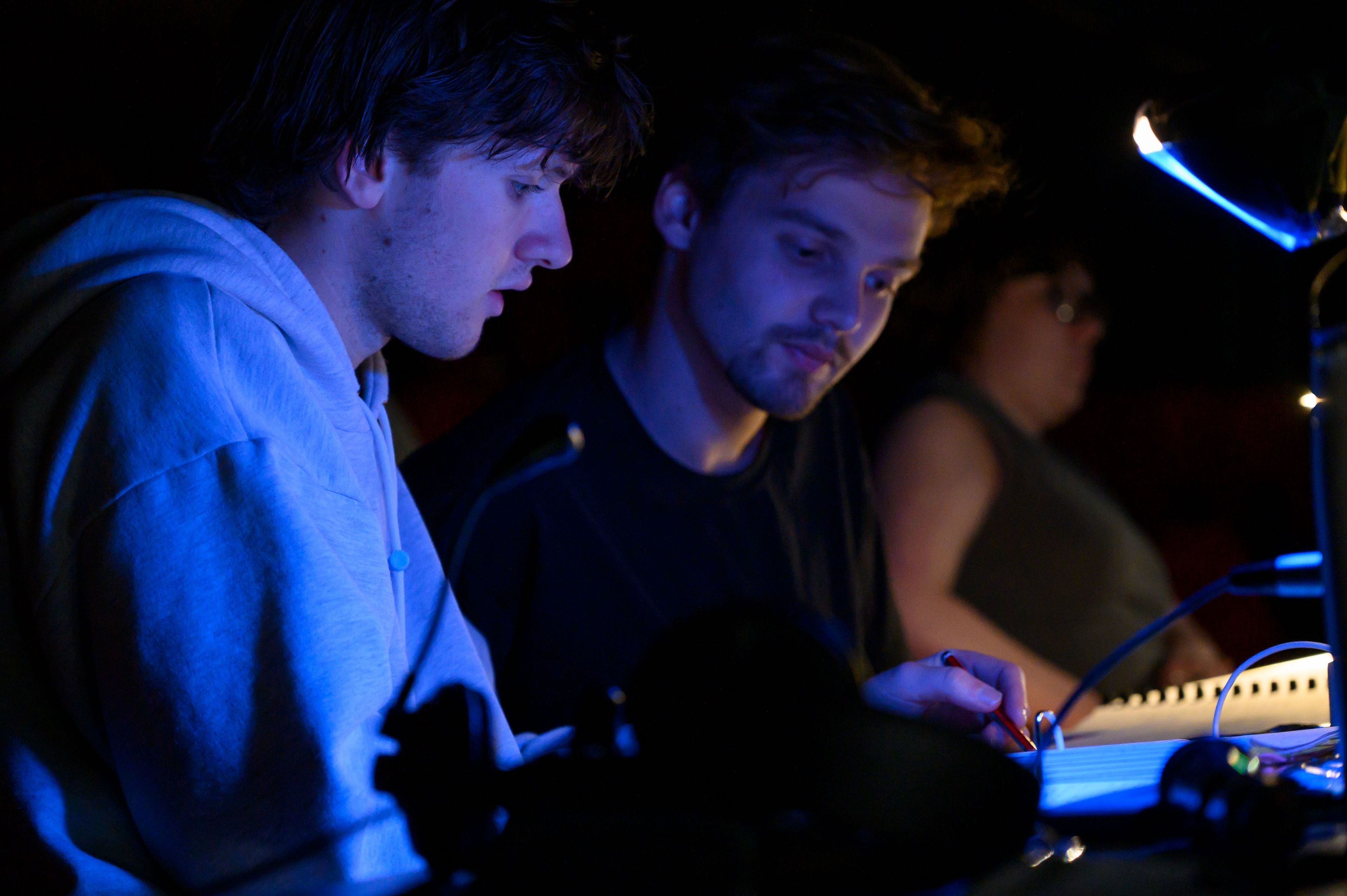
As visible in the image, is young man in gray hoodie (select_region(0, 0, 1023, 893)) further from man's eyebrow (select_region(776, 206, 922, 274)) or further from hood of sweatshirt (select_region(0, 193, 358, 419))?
man's eyebrow (select_region(776, 206, 922, 274))

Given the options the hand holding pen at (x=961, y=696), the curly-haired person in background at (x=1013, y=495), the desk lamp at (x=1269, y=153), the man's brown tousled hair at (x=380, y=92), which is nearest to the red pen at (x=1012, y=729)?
the hand holding pen at (x=961, y=696)

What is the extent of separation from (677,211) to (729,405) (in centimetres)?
23

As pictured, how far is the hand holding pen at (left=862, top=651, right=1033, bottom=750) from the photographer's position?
912mm

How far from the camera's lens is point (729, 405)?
1.17 m

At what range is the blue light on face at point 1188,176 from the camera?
814 mm

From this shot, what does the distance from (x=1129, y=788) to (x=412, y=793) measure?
0.49 metres

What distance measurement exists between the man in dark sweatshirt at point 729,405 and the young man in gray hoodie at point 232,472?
0.54 ft

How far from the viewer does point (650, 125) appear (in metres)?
1.08

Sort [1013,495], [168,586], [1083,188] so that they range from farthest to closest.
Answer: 1. [1013,495]
2. [1083,188]
3. [168,586]

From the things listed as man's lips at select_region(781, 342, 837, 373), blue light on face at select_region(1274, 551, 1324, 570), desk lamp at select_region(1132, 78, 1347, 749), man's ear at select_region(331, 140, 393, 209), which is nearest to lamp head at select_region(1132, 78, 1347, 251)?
desk lamp at select_region(1132, 78, 1347, 749)

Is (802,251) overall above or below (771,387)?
above

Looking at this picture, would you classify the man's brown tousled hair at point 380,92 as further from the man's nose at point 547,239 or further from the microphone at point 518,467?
the microphone at point 518,467

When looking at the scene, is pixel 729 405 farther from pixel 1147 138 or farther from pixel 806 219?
pixel 1147 138

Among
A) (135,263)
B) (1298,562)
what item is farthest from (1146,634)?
(135,263)
